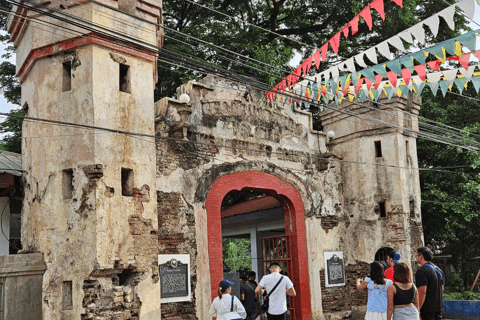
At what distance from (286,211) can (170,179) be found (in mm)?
4064

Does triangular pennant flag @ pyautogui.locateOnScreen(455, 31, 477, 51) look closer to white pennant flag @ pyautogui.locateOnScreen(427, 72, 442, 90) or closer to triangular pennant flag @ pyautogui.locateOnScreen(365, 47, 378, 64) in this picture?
triangular pennant flag @ pyautogui.locateOnScreen(365, 47, 378, 64)

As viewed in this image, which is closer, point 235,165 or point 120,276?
point 120,276

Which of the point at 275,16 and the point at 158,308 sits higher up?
the point at 275,16

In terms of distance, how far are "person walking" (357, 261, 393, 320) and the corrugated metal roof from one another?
740 cm

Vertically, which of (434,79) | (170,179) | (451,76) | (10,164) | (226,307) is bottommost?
(226,307)

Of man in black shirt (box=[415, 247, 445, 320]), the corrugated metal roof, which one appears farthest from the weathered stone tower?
man in black shirt (box=[415, 247, 445, 320])

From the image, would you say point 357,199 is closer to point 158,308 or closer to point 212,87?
point 212,87

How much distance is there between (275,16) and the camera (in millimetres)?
20500

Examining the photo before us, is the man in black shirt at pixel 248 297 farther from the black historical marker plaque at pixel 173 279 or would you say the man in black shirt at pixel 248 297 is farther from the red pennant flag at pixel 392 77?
the red pennant flag at pixel 392 77

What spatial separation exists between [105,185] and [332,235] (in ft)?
24.0

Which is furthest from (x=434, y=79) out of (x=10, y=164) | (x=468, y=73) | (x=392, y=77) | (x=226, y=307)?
(x=10, y=164)

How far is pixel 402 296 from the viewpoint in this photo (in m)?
5.95

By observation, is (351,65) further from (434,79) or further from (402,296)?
(402,296)

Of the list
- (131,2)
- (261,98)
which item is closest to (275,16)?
(261,98)
